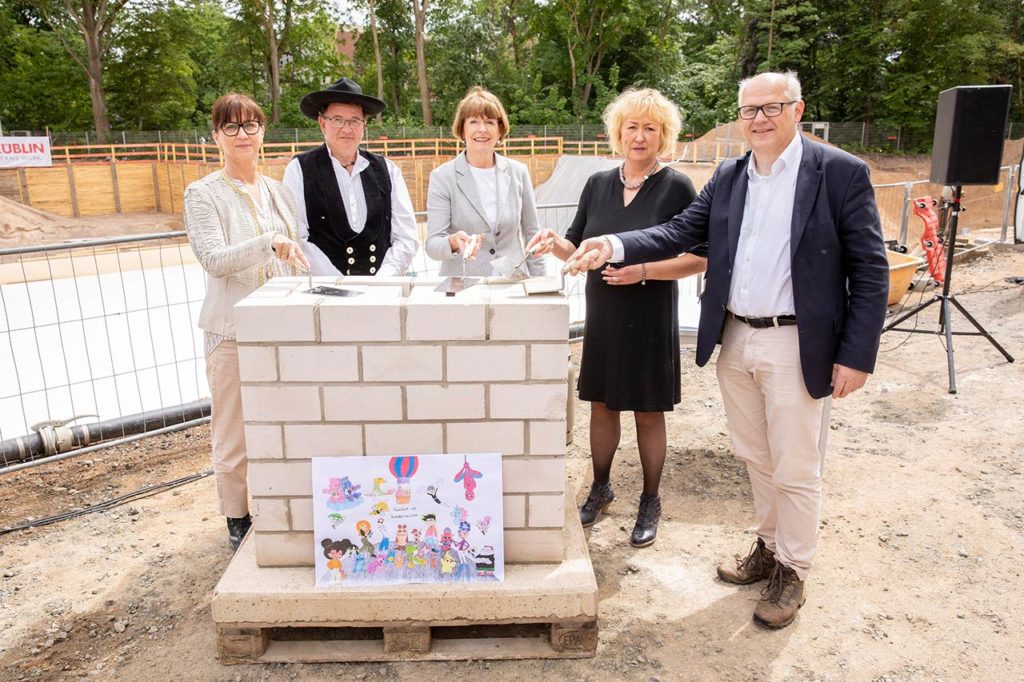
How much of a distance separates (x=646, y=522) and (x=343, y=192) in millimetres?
2178

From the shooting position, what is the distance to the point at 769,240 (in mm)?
2787

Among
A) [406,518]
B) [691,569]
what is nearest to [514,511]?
[406,518]

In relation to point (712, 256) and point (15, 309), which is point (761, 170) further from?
point (15, 309)

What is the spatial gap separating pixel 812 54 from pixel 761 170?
40.5 meters

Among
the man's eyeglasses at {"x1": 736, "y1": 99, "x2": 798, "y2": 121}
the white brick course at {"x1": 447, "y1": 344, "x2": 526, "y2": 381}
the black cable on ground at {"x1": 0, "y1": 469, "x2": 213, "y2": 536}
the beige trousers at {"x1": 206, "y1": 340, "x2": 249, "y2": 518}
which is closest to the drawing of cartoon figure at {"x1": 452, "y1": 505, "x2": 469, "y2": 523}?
the white brick course at {"x1": 447, "y1": 344, "x2": 526, "y2": 381}

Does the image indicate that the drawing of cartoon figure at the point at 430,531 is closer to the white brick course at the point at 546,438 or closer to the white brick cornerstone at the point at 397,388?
the white brick cornerstone at the point at 397,388

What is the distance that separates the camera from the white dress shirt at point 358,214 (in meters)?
3.47

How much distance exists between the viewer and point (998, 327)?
7.79 meters

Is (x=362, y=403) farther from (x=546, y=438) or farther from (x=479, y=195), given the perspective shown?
(x=479, y=195)

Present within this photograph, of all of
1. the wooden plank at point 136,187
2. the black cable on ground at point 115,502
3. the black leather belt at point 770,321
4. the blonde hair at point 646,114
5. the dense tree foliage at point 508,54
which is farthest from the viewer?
the dense tree foliage at point 508,54

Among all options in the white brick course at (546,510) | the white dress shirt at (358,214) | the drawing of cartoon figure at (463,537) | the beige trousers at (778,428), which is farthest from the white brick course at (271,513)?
the beige trousers at (778,428)

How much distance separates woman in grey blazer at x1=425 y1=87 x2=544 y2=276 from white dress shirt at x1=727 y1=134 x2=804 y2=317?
1.17 m

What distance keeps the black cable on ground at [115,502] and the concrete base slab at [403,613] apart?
1.86 metres

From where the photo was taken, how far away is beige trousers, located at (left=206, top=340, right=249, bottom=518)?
324 cm
